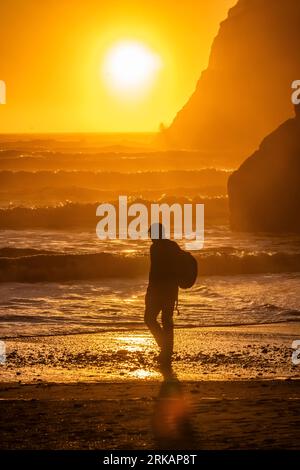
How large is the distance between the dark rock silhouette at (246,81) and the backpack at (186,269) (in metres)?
76.9

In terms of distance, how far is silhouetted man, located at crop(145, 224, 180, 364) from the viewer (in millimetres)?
12211

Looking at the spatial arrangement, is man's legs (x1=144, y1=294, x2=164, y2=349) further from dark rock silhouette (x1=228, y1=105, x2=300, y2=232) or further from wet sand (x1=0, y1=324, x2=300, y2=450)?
dark rock silhouette (x1=228, y1=105, x2=300, y2=232)

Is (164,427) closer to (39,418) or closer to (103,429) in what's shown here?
(103,429)

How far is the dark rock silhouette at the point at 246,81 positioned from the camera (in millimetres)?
97000

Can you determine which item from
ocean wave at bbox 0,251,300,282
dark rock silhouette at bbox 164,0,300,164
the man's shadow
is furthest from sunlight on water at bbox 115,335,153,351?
dark rock silhouette at bbox 164,0,300,164

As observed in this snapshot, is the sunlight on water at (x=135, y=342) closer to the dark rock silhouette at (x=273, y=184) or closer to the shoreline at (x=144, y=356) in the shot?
the shoreline at (x=144, y=356)

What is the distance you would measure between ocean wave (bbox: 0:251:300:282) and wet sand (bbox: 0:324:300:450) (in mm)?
7899

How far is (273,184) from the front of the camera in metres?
30.0

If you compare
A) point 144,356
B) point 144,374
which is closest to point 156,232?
point 144,356

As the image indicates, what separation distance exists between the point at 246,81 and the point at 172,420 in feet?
320

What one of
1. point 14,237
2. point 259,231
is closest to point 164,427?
point 259,231

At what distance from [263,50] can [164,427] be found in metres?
96.0

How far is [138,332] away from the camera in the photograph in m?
14.6

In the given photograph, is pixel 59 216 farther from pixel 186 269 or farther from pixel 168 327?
pixel 186 269
